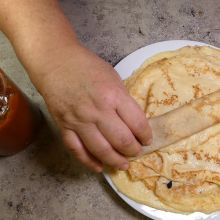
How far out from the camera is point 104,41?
4.39 feet

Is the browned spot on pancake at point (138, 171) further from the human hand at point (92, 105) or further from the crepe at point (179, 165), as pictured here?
the human hand at point (92, 105)

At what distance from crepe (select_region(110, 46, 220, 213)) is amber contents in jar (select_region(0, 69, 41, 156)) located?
0.32m

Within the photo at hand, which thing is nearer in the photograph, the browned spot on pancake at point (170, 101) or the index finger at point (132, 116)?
the index finger at point (132, 116)

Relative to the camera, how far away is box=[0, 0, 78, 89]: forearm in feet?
2.50

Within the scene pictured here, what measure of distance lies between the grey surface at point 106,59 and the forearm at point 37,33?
1.47 ft

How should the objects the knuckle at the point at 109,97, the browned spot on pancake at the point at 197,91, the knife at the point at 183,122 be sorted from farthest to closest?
the browned spot on pancake at the point at 197,91 < the knife at the point at 183,122 < the knuckle at the point at 109,97

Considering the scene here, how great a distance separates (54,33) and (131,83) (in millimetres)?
403

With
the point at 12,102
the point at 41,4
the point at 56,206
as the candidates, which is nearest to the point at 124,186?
the point at 56,206

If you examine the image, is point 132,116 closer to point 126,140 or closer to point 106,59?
point 126,140

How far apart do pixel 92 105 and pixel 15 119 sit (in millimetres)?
386

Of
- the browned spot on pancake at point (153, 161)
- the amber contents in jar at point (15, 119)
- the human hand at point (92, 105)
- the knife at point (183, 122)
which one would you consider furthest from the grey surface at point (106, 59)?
the human hand at point (92, 105)

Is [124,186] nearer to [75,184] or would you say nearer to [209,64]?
[75,184]

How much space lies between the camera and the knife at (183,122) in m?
0.95

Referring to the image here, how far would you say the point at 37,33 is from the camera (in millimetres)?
782
